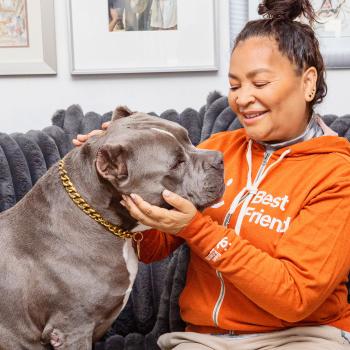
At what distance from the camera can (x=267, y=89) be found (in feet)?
4.67

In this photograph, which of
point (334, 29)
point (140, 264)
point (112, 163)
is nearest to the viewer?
point (112, 163)

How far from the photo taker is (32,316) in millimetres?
1347

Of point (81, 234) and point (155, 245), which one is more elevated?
point (81, 234)

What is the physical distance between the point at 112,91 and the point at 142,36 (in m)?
0.24

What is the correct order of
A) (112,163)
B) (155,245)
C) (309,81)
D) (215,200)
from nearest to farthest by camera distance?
(112,163), (215,200), (309,81), (155,245)

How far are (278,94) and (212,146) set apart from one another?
294 mm

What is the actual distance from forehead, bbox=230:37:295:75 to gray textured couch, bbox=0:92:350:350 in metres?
0.48

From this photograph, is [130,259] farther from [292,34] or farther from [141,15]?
[141,15]

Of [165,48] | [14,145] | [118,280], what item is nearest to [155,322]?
[118,280]

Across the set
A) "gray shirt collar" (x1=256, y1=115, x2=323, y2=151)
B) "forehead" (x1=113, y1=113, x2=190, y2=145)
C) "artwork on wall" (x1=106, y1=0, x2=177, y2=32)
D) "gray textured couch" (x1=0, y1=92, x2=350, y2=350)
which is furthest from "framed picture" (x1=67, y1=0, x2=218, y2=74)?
"forehead" (x1=113, y1=113, x2=190, y2=145)

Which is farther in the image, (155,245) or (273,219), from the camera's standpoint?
(155,245)

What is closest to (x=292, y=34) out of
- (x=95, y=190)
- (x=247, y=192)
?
(x=247, y=192)

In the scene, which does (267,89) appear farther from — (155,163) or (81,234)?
(81,234)

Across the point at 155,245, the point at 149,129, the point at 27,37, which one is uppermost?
the point at 27,37
